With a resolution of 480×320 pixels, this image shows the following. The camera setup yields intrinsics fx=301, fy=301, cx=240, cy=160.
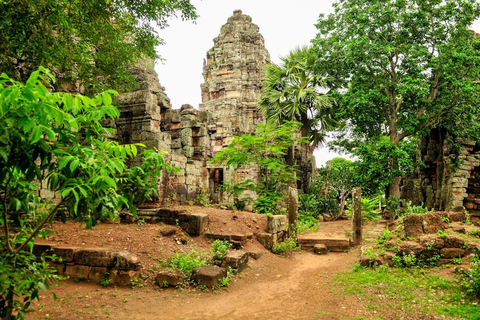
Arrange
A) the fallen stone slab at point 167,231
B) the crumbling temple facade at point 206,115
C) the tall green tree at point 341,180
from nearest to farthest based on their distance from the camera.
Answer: the fallen stone slab at point 167,231 < the crumbling temple facade at point 206,115 < the tall green tree at point 341,180

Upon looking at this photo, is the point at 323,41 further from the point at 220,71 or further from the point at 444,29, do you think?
the point at 220,71

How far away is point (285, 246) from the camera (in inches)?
356

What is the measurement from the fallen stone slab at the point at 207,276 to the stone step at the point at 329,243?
4.67m

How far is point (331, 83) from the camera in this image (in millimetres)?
17766

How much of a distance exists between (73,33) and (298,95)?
1305 cm

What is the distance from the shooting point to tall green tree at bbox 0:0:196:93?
4949 mm

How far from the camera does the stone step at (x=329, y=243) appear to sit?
31.2ft

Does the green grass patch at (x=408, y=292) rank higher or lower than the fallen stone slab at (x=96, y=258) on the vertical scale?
lower

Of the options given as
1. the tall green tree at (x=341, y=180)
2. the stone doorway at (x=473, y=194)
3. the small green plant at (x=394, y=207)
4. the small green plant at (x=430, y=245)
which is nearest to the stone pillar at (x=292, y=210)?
the small green plant at (x=430, y=245)

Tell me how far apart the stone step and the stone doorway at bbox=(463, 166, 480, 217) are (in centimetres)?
695

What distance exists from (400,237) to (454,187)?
7415mm

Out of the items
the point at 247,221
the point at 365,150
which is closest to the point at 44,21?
the point at 247,221

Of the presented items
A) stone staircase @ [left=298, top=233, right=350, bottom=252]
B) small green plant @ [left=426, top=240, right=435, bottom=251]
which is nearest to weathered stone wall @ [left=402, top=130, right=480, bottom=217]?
stone staircase @ [left=298, top=233, right=350, bottom=252]

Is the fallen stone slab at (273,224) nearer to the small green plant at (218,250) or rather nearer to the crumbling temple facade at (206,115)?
the small green plant at (218,250)
